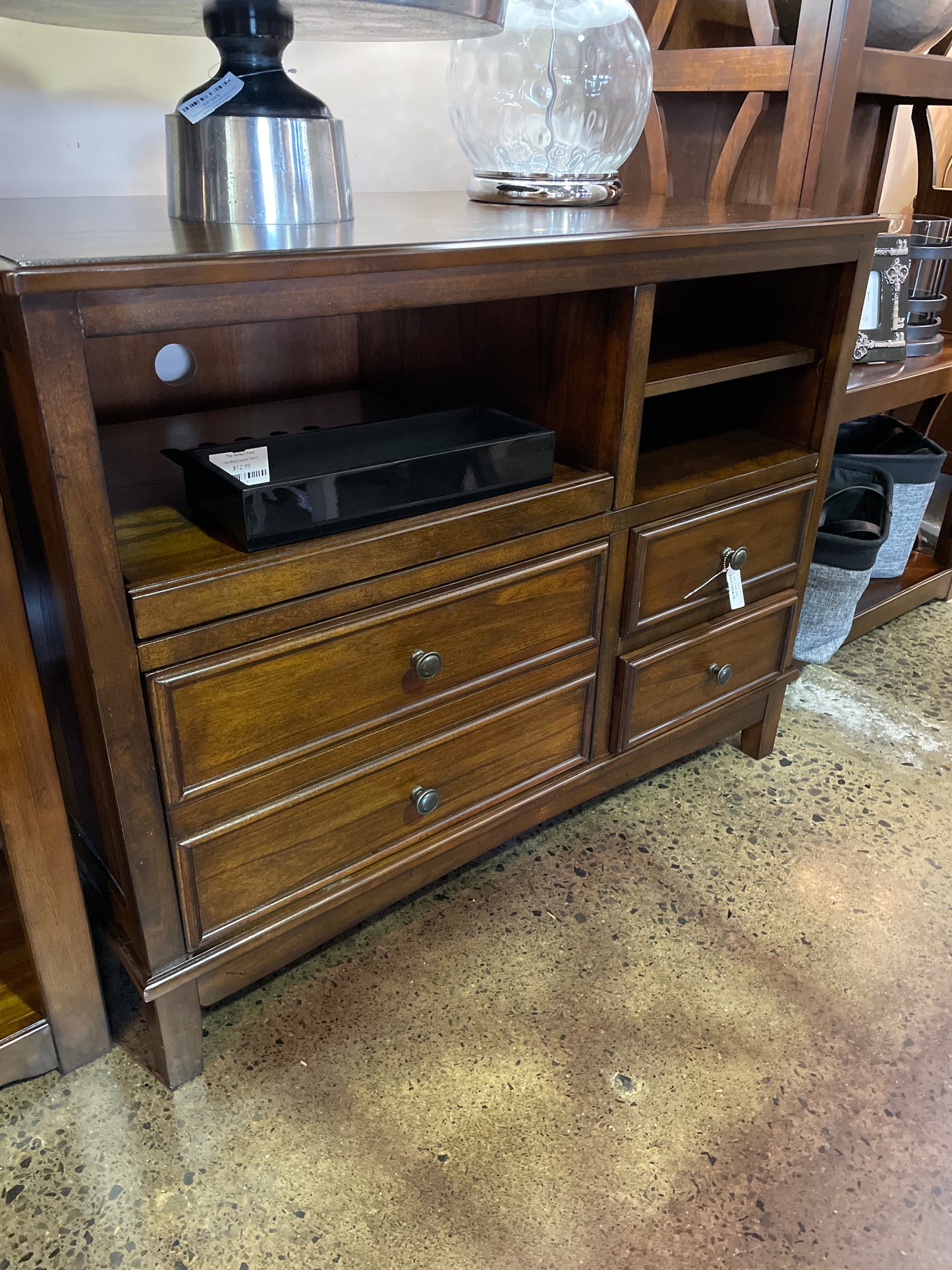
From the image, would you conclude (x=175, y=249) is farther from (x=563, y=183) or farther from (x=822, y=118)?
(x=822, y=118)

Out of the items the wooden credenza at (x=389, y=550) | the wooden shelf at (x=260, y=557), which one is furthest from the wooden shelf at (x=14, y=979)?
the wooden shelf at (x=260, y=557)

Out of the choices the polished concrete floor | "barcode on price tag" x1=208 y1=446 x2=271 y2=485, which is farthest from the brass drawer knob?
"barcode on price tag" x1=208 y1=446 x2=271 y2=485

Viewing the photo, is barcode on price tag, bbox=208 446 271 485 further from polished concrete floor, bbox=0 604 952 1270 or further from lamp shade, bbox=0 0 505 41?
polished concrete floor, bbox=0 604 952 1270

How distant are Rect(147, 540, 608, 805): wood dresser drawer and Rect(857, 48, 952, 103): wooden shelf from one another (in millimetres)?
944

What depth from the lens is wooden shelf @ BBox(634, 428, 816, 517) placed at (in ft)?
4.09

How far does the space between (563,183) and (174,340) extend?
22.3 inches

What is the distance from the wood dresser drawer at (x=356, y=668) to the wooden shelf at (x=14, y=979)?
37 cm

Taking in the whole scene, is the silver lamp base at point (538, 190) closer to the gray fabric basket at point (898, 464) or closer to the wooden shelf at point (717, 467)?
the wooden shelf at point (717, 467)

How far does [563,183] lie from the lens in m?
1.28

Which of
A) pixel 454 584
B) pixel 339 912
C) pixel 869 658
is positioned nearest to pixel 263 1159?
pixel 339 912

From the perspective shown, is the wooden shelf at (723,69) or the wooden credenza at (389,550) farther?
the wooden shelf at (723,69)

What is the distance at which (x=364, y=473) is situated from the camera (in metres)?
0.95

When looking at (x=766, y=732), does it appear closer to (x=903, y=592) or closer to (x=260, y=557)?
(x=903, y=592)

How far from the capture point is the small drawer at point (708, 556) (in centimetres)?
125
